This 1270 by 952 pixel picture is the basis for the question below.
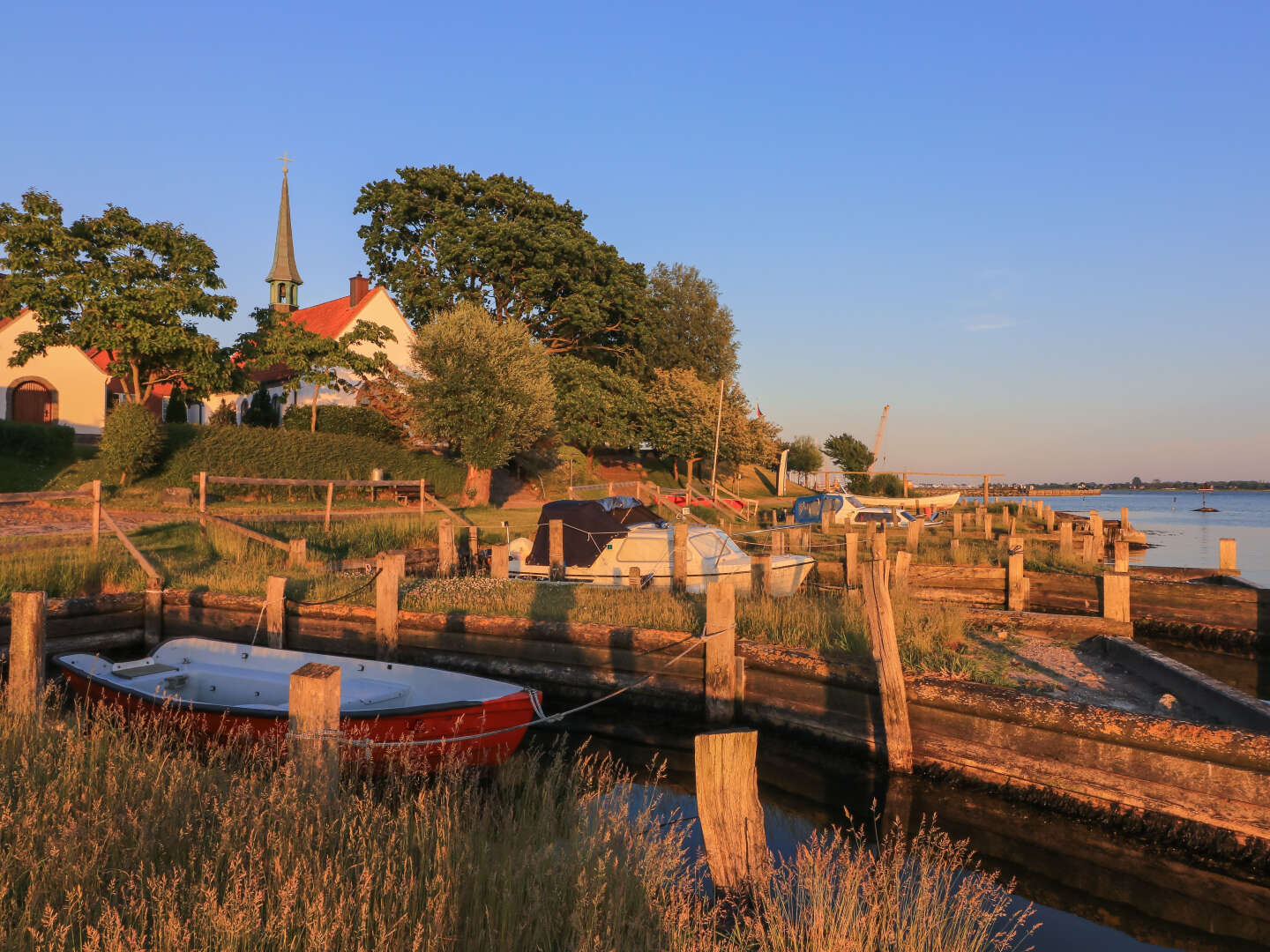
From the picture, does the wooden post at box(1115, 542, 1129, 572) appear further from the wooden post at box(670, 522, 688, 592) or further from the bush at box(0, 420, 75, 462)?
the bush at box(0, 420, 75, 462)

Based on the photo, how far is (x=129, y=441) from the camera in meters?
26.7

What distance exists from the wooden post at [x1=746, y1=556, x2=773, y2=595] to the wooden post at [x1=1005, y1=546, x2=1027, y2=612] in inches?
185

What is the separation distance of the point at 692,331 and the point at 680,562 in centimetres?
4816

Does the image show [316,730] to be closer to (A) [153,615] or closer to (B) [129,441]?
(A) [153,615]

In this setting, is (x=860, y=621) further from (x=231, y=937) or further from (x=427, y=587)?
(x=231, y=937)

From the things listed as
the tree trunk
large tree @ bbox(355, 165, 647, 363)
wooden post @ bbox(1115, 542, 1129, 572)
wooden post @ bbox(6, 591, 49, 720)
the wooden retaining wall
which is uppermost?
large tree @ bbox(355, 165, 647, 363)

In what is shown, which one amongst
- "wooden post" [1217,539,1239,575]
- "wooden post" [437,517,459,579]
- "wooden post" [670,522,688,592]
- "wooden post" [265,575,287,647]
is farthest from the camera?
"wooden post" [1217,539,1239,575]

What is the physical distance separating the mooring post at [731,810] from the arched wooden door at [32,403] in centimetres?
4410

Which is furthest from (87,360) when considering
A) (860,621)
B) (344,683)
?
(860,621)

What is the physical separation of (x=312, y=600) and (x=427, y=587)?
6.29 feet

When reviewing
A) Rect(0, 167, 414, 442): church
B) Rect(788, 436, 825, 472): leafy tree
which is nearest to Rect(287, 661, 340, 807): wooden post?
Rect(0, 167, 414, 442): church

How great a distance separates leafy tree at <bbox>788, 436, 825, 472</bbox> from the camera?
67688mm

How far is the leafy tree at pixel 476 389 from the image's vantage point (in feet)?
104

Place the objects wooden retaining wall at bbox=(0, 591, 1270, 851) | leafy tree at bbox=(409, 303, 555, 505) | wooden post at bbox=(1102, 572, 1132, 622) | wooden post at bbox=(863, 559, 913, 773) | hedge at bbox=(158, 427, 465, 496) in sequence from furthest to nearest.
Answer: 1. leafy tree at bbox=(409, 303, 555, 505)
2. hedge at bbox=(158, 427, 465, 496)
3. wooden post at bbox=(1102, 572, 1132, 622)
4. wooden post at bbox=(863, 559, 913, 773)
5. wooden retaining wall at bbox=(0, 591, 1270, 851)
